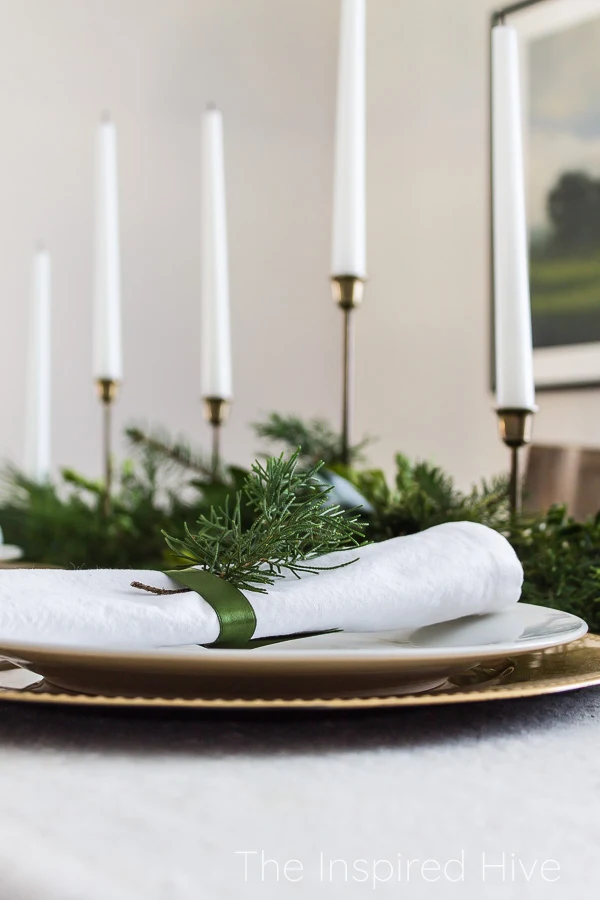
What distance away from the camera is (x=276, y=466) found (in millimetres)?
348

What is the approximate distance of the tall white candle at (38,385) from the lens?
1.18 metres

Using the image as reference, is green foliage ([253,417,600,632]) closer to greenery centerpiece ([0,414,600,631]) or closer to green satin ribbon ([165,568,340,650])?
greenery centerpiece ([0,414,600,631])

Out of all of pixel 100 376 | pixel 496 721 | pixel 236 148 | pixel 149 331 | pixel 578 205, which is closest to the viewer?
pixel 496 721

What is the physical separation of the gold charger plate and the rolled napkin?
0.07ft

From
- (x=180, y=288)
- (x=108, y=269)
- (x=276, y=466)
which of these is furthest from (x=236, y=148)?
(x=276, y=466)

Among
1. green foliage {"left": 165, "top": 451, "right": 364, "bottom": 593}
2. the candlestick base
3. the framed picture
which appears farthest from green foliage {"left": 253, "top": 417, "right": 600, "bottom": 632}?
the framed picture

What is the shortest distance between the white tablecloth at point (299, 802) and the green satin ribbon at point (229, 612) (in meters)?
0.02

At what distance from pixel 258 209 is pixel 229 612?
6.83 feet

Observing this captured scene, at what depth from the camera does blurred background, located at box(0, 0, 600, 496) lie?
78.9 inches

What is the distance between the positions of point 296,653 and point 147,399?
6.27 feet

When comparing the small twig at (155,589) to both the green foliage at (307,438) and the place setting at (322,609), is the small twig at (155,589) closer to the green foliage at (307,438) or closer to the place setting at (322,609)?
the place setting at (322,609)

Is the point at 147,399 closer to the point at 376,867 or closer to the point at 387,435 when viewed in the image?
the point at 387,435

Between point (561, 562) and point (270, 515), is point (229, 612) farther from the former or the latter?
point (561, 562)

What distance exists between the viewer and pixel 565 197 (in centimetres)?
172
